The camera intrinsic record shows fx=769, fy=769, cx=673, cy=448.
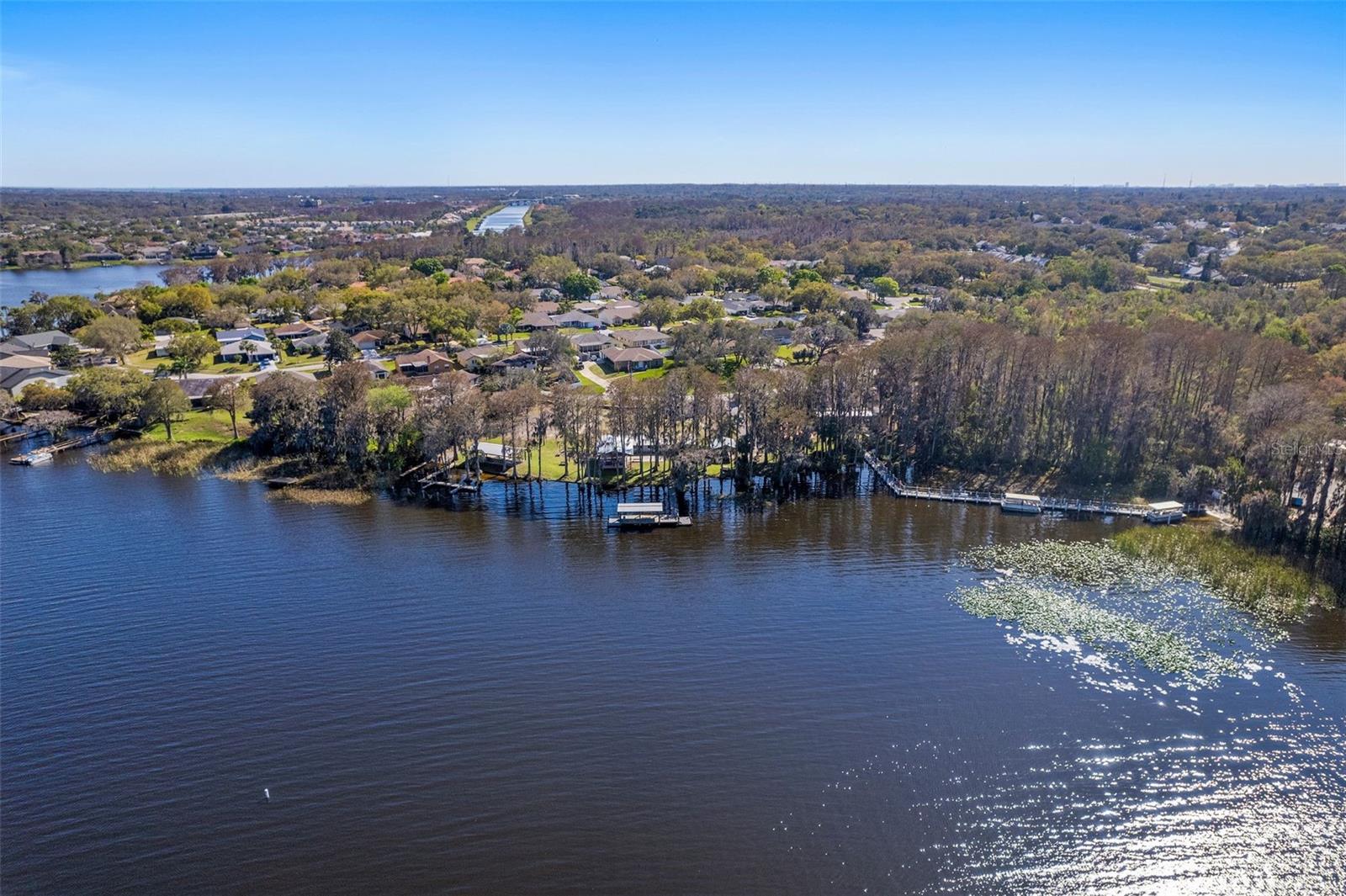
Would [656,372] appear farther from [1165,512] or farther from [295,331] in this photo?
[1165,512]

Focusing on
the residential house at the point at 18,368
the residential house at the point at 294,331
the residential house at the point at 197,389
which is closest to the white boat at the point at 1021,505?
the residential house at the point at 197,389

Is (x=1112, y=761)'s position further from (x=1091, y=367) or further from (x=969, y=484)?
(x=1091, y=367)

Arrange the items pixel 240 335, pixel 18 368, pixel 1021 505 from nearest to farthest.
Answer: pixel 1021 505, pixel 18 368, pixel 240 335

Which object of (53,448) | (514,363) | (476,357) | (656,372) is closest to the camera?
(53,448)

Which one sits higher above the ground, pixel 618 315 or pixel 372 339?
pixel 618 315

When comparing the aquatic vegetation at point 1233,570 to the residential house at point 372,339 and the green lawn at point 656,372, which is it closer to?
the green lawn at point 656,372

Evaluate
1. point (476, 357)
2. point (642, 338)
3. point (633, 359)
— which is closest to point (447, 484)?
point (476, 357)

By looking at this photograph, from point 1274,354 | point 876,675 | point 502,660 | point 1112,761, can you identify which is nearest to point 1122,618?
point 1112,761
